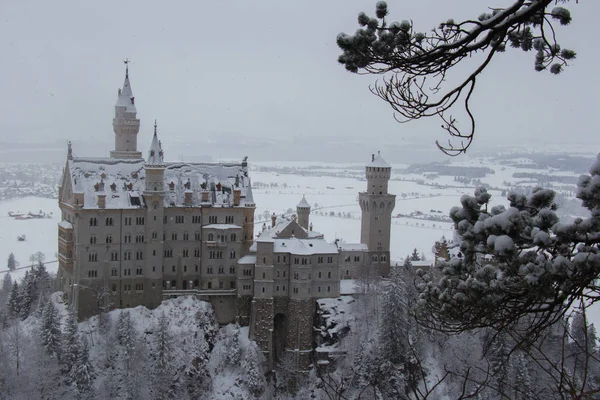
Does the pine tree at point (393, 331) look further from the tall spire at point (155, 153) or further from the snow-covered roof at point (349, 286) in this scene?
the tall spire at point (155, 153)

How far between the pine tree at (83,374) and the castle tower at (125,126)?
2364cm

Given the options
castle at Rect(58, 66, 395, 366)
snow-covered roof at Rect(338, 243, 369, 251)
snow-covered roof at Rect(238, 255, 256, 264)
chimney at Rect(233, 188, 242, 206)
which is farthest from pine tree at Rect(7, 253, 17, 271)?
snow-covered roof at Rect(338, 243, 369, 251)

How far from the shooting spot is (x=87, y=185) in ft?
212

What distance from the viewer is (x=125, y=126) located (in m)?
75.0

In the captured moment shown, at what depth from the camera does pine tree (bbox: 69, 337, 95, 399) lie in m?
57.8

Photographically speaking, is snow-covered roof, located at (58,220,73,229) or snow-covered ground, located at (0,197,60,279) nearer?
snow-covered roof, located at (58,220,73,229)

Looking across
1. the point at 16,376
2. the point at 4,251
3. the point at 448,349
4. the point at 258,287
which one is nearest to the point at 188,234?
the point at 258,287

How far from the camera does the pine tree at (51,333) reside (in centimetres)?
5997

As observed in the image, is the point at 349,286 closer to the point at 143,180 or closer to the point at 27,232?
the point at 143,180

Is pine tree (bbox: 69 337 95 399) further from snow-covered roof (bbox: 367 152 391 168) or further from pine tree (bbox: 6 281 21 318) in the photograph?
snow-covered roof (bbox: 367 152 391 168)

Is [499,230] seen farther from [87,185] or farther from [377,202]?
[377,202]

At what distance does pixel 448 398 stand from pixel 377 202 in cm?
2333

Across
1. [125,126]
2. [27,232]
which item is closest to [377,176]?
[125,126]

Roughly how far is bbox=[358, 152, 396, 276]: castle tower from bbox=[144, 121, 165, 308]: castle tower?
2305cm
